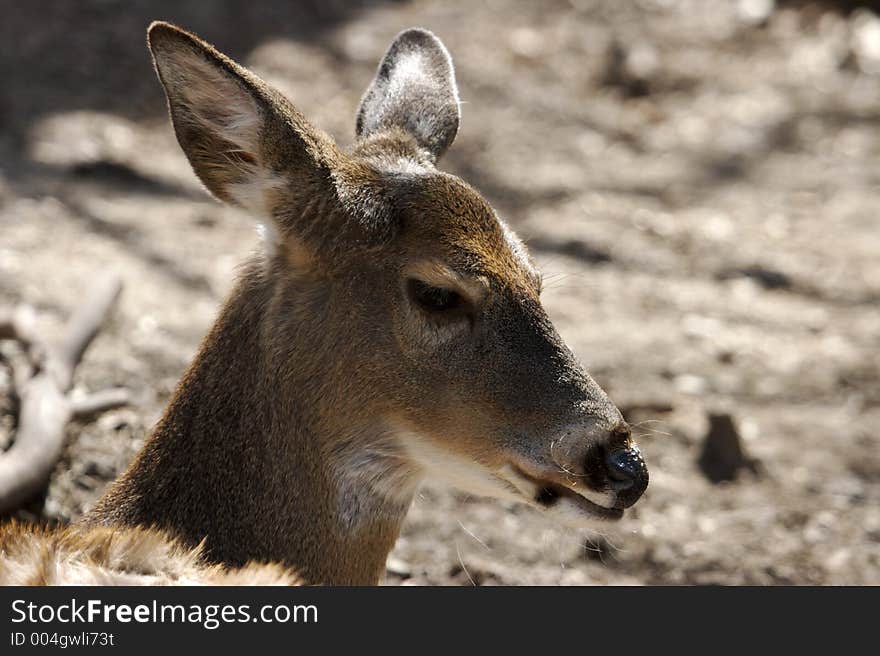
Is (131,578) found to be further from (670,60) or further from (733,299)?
(670,60)

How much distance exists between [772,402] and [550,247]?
5.62 ft

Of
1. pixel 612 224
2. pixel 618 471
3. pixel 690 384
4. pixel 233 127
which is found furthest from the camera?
pixel 612 224

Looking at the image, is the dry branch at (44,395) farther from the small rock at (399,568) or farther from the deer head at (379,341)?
the small rock at (399,568)

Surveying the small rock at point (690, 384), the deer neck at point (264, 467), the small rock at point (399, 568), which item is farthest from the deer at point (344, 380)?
the small rock at point (690, 384)

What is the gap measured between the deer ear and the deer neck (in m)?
0.86

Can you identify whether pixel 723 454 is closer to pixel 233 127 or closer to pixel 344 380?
pixel 344 380

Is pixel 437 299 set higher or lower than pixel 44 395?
higher

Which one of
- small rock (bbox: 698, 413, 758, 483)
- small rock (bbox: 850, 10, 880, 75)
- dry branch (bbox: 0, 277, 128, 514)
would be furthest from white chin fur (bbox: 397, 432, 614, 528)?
small rock (bbox: 850, 10, 880, 75)

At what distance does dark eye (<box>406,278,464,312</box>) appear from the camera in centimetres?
370

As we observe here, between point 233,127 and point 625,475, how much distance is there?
1405 mm

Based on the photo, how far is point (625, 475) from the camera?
3.55 m

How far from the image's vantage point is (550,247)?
305 inches

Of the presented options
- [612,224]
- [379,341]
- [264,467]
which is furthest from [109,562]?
[612,224]

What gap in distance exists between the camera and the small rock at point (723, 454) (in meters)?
5.98
